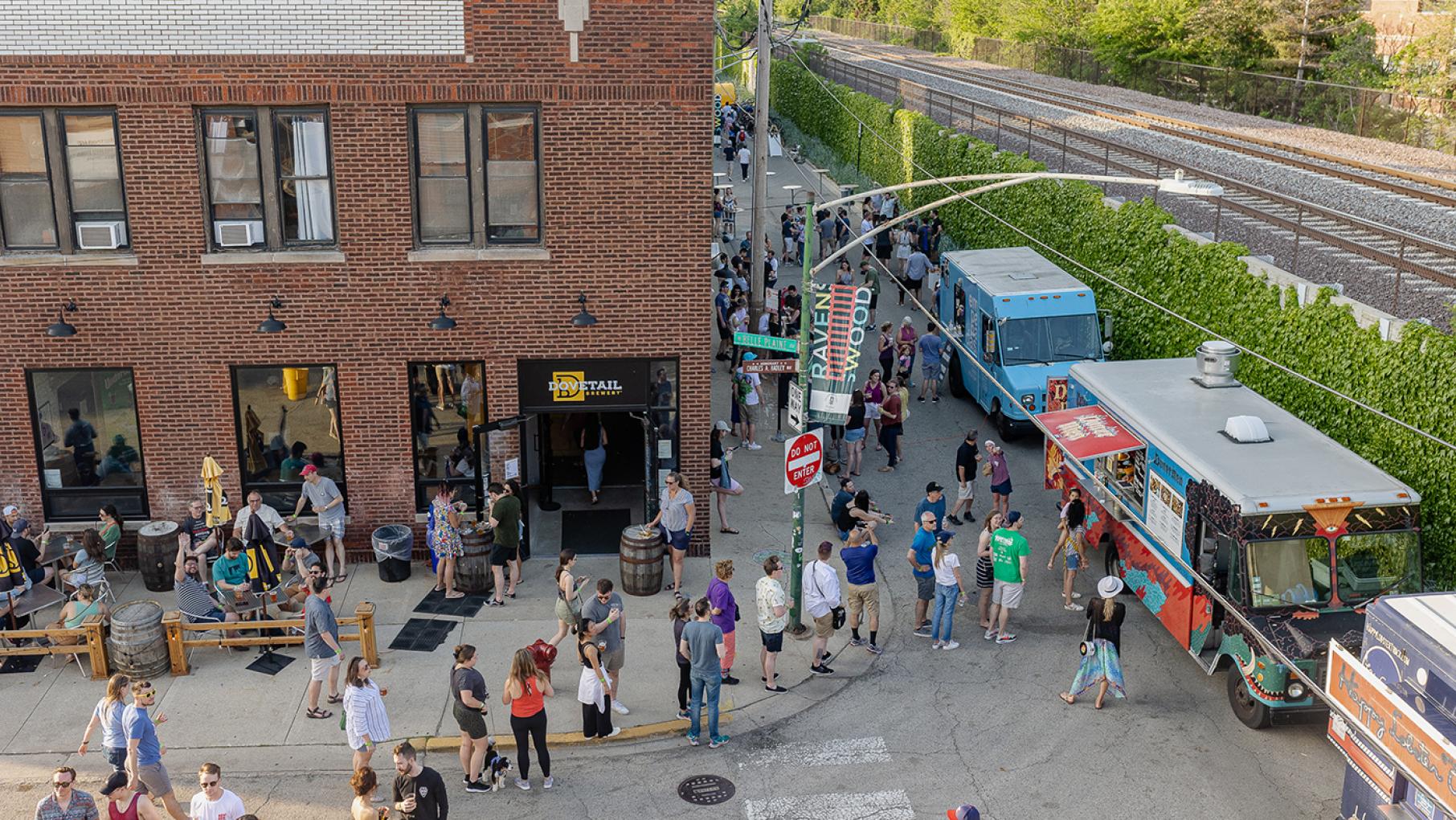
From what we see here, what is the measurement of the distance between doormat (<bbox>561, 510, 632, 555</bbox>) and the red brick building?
1.06m

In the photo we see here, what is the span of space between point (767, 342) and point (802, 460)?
1.74 metres

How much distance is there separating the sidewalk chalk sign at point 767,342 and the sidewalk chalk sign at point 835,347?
16.2 inches

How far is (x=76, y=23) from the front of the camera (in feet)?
53.1

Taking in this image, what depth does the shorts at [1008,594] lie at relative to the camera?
15.8 meters

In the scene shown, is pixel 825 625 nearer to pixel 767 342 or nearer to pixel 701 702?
pixel 701 702

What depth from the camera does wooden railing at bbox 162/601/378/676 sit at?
14.9 m

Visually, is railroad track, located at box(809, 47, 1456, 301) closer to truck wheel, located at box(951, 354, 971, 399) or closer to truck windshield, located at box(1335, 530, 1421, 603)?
truck windshield, located at box(1335, 530, 1421, 603)

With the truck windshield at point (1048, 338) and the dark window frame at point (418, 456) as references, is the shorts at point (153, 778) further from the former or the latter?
the truck windshield at point (1048, 338)

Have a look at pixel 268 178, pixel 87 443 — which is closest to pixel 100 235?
pixel 268 178

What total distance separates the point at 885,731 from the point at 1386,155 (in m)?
29.8

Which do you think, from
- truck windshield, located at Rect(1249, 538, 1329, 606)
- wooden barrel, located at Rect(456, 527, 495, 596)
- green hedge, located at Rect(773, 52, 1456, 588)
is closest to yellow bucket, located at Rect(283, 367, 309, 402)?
wooden barrel, located at Rect(456, 527, 495, 596)

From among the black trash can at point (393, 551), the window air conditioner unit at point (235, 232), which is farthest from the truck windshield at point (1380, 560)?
the window air conditioner unit at point (235, 232)

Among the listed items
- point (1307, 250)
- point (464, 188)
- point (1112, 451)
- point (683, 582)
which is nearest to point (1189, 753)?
point (1112, 451)

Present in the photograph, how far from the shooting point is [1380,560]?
13.9m
